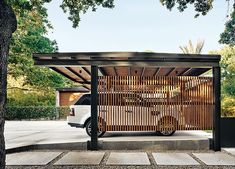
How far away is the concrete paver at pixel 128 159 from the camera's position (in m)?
7.01

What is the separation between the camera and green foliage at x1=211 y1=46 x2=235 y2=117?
11122 mm

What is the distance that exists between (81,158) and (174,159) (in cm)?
253

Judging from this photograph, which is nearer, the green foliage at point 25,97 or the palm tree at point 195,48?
the green foliage at point 25,97

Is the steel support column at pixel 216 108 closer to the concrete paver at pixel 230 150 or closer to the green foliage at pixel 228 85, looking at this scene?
the concrete paver at pixel 230 150

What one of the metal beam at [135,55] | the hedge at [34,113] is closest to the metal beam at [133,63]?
the metal beam at [135,55]

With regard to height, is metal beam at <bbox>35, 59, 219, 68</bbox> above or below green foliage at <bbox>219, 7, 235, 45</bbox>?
below

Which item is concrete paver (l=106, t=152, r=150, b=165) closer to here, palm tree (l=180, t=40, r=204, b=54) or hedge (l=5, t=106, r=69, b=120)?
hedge (l=5, t=106, r=69, b=120)

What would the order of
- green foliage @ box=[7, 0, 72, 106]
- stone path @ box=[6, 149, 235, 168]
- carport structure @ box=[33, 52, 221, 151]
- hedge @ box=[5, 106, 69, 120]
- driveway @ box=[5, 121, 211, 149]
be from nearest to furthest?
stone path @ box=[6, 149, 235, 168], carport structure @ box=[33, 52, 221, 151], driveway @ box=[5, 121, 211, 149], green foliage @ box=[7, 0, 72, 106], hedge @ box=[5, 106, 69, 120]

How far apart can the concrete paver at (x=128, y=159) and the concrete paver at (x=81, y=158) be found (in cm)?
34

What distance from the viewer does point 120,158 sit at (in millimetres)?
7586

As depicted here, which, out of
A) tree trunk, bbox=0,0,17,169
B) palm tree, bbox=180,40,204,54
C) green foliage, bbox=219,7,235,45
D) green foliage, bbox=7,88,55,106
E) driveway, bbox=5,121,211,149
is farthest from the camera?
palm tree, bbox=180,40,204,54

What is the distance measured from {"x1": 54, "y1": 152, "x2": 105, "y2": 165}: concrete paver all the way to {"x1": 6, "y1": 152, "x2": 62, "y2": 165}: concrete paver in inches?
14.7

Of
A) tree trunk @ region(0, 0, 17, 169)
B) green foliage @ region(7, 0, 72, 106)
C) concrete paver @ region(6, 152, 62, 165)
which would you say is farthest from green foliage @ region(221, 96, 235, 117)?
green foliage @ region(7, 0, 72, 106)

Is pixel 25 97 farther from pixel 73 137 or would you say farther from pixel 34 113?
pixel 73 137
